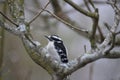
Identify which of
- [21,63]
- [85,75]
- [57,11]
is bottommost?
[85,75]

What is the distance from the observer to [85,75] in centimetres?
546

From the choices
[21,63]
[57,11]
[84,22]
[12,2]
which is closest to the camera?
[12,2]

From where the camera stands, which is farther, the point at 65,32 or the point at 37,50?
the point at 65,32

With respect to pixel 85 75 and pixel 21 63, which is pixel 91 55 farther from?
pixel 85 75

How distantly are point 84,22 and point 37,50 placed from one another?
12.9 feet

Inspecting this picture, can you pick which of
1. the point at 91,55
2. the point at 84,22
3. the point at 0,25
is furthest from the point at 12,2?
the point at 84,22

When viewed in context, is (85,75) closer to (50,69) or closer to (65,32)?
(65,32)

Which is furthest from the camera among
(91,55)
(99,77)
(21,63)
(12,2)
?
(99,77)

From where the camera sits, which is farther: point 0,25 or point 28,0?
point 28,0

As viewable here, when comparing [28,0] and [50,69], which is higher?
[50,69]

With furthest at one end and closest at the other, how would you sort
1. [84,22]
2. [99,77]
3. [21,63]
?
[84,22] → [99,77] → [21,63]

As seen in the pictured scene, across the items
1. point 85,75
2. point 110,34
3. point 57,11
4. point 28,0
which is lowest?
point 85,75

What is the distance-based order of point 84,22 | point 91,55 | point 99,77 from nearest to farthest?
point 91,55 < point 99,77 < point 84,22

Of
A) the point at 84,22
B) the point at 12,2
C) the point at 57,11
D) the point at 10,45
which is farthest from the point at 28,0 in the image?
the point at 12,2
